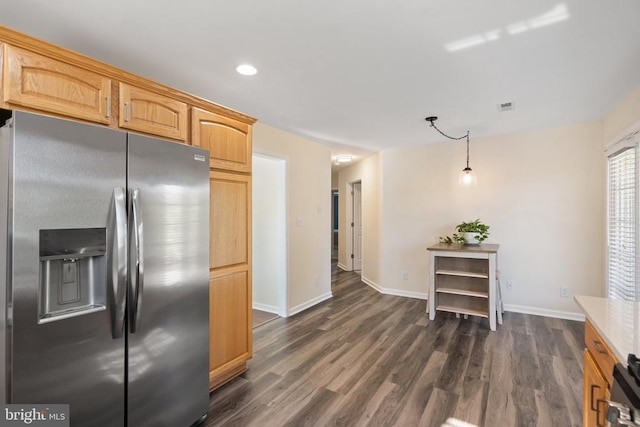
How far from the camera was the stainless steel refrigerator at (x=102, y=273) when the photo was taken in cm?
125

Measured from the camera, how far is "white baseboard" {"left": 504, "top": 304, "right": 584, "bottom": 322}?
3.86 metres

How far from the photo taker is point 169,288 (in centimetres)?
177

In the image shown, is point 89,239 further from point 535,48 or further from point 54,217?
point 535,48

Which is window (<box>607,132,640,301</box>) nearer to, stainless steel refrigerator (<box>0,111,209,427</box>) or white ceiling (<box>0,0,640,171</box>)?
white ceiling (<box>0,0,640,171</box>)

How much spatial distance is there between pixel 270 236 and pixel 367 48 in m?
2.82

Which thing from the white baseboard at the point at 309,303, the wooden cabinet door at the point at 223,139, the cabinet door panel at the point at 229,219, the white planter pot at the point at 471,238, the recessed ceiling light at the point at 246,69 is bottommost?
the white baseboard at the point at 309,303

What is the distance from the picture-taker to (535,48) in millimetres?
2000

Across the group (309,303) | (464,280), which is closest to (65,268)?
(309,303)

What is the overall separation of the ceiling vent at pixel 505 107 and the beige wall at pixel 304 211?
2.43 metres

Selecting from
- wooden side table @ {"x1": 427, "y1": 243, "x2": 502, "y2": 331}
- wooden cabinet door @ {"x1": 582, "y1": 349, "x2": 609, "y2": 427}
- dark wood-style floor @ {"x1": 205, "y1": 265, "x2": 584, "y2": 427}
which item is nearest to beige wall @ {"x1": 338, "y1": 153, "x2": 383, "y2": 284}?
wooden side table @ {"x1": 427, "y1": 243, "x2": 502, "y2": 331}

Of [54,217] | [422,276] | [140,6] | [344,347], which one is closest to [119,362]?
[54,217]

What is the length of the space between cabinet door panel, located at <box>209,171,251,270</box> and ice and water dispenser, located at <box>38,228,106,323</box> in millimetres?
793

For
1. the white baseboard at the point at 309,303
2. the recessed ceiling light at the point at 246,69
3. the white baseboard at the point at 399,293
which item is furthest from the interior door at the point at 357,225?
the recessed ceiling light at the point at 246,69

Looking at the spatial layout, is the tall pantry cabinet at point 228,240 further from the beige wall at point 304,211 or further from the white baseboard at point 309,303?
the white baseboard at point 309,303
